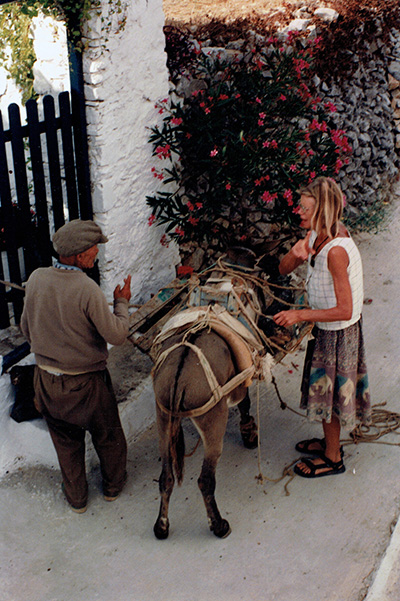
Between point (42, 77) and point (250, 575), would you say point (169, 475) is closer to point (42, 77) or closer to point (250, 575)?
point (250, 575)

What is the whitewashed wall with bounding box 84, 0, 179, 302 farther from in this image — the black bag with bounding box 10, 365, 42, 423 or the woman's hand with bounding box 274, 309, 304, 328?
the woman's hand with bounding box 274, 309, 304, 328

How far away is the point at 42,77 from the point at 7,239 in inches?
53.5

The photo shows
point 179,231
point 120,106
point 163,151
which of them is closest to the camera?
point 120,106

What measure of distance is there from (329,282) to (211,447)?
47.2 inches

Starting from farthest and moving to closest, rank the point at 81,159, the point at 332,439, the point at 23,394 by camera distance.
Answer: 1. the point at 81,159
2. the point at 23,394
3. the point at 332,439

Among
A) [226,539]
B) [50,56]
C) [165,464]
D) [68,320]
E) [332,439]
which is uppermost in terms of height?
[50,56]

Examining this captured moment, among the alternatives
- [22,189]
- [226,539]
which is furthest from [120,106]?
[226,539]

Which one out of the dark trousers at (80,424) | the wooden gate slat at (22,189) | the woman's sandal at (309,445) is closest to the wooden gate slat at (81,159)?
the wooden gate slat at (22,189)

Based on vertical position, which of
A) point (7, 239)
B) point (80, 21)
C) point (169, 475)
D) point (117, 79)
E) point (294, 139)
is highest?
point (80, 21)

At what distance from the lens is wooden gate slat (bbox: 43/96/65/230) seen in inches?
164

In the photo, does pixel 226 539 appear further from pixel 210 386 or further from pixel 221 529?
pixel 210 386

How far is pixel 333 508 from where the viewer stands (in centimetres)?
385

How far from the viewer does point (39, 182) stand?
4.25 meters

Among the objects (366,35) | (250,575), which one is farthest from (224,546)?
(366,35)
